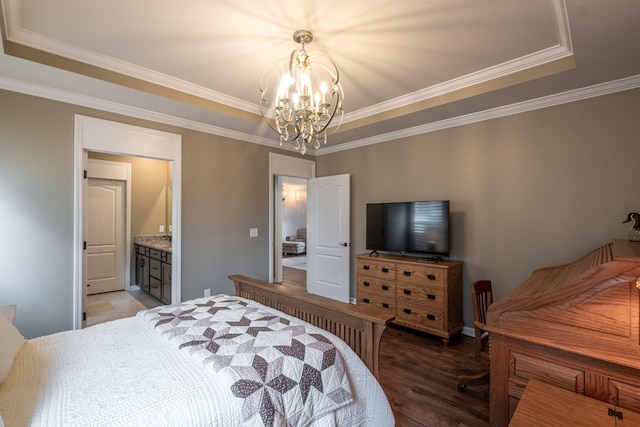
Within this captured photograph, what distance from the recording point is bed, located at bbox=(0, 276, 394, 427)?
41.3 inches

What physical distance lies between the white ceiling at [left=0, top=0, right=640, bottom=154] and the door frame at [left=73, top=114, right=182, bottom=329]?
21 cm

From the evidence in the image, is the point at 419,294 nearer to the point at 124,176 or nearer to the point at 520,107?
the point at 520,107

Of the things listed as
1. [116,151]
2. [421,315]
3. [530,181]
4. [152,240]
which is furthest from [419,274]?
[152,240]

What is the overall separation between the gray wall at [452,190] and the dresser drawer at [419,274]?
1.59 feet

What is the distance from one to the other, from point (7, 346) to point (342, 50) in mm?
2650

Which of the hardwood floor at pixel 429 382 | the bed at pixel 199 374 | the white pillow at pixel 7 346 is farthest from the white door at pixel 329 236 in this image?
the white pillow at pixel 7 346

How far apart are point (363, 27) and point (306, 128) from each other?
0.79 meters

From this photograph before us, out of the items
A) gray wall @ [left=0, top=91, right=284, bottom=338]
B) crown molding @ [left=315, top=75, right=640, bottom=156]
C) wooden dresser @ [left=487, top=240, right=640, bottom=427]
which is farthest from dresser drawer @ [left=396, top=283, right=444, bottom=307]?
gray wall @ [left=0, top=91, right=284, bottom=338]

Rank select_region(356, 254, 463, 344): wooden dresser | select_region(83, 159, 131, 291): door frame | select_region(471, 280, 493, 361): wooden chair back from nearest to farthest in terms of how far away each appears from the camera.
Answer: select_region(471, 280, 493, 361): wooden chair back < select_region(356, 254, 463, 344): wooden dresser < select_region(83, 159, 131, 291): door frame

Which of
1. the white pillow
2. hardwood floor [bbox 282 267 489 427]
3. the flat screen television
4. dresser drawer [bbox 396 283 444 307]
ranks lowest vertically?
hardwood floor [bbox 282 267 489 427]

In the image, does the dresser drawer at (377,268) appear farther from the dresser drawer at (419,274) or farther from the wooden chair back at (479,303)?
the wooden chair back at (479,303)

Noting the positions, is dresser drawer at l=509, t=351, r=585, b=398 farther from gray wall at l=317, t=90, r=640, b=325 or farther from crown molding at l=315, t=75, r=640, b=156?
crown molding at l=315, t=75, r=640, b=156

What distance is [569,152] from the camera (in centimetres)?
271

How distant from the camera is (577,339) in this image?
1.43 meters
